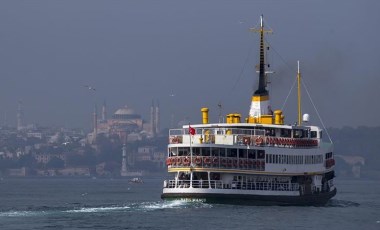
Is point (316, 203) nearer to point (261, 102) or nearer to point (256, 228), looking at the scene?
point (261, 102)

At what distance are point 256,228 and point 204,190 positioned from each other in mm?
11682

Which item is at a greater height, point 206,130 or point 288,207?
point 206,130

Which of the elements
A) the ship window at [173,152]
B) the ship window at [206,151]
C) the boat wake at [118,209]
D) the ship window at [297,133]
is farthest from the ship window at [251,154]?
the boat wake at [118,209]

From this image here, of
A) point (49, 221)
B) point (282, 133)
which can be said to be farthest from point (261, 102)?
point (49, 221)

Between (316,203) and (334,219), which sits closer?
(334,219)

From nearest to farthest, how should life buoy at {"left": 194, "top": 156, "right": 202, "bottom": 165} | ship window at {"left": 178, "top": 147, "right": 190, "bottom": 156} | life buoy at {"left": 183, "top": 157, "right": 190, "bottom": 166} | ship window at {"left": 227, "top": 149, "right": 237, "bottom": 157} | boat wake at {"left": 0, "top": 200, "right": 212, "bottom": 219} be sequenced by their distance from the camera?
boat wake at {"left": 0, "top": 200, "right": 212, "bottom": 219} < life buoy at {"left": 194, "top": 156, "right": 202, "bottom": 165} < life buoy at {"left": 183, "top": 157, "right": 190, "bottom": 166} < ship window at {"left": 178, "top": 147, "right": 190, "bottom": 156} < ship window at {"left": 227, "top": 149, "right": 237, "bottom": 157}

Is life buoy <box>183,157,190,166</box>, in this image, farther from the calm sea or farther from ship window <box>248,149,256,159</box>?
ship window <box>248,149,256,159</box>

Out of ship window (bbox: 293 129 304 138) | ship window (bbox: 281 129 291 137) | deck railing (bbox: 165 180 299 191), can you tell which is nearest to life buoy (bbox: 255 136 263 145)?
deck railing (bbox: 165 180 299 191)

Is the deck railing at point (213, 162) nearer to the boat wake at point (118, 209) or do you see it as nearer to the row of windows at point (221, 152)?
the row of windows at point (221, 152)

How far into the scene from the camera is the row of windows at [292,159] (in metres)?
90.4

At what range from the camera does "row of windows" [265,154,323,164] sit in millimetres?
90438

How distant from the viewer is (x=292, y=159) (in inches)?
3652

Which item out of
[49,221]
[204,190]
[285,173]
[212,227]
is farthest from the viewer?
[285,173]

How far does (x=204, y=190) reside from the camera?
3374 inches
